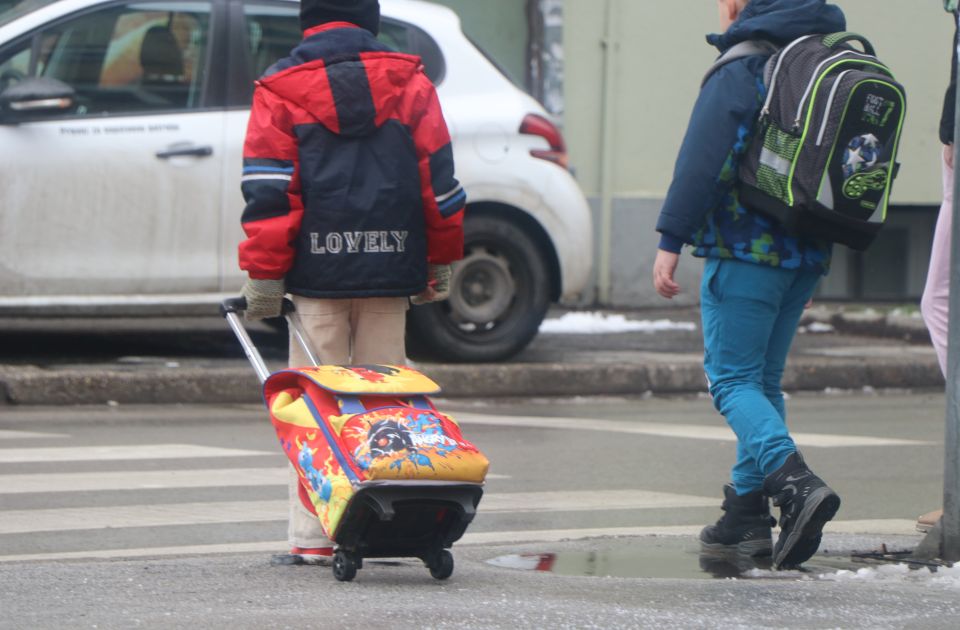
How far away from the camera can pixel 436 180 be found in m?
4.49

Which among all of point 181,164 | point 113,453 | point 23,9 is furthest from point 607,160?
point 113,453

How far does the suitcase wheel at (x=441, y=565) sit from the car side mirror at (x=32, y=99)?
4.79 meters

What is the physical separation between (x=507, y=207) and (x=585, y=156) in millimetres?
3681

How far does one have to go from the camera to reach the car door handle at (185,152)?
28.1ft

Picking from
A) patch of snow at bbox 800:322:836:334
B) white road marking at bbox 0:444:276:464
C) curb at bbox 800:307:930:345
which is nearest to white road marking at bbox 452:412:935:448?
white road marking at bbox 0:444:276:464

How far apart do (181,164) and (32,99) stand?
818 millimetres

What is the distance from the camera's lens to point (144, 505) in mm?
5867

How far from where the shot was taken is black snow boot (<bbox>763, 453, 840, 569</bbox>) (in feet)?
14.3

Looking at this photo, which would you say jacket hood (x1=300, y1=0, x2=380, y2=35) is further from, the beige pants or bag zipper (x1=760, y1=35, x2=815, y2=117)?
bag zipper (x1=760, y1=35, x2=815, y2=117)

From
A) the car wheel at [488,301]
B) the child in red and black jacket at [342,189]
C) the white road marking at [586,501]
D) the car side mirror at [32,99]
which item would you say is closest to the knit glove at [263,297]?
the child in red and black jacket at [342,189]

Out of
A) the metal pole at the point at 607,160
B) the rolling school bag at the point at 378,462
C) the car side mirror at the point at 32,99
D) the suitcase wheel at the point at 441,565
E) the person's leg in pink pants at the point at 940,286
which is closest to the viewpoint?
the rolling school bag at the point at 378,462

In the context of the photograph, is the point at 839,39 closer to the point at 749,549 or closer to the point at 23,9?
the point at 749,549

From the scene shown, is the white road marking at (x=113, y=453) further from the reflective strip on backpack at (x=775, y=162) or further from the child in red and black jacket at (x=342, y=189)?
the reflective strip on backpack at (x=775, y=162)

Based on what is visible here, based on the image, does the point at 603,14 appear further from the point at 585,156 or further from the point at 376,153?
the point at 376,153
